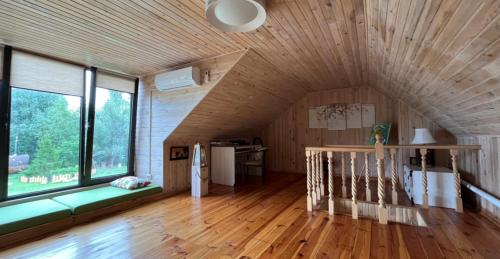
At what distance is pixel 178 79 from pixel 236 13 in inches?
75.3

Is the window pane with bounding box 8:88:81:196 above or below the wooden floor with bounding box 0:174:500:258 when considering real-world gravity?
above

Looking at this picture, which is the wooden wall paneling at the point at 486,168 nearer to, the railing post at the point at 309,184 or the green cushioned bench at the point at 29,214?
the railing post at the point at 309,184

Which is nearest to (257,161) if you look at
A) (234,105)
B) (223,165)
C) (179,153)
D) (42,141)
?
(223,165)

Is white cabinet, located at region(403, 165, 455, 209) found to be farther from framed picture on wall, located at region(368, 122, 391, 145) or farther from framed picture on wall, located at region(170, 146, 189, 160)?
framed picture on wall, located at region(170, 146, 189, 160)

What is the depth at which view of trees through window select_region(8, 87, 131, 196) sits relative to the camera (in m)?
2.91

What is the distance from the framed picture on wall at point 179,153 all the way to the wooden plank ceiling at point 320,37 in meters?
1.68

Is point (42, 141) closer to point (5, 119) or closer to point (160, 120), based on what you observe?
point (5, 119)

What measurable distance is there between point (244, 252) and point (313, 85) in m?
4.10

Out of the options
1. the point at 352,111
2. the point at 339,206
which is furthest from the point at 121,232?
the point at 352,111

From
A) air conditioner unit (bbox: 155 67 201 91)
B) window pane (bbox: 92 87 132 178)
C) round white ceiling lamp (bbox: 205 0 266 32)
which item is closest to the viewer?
round white ceiling lamp (bbox: 205 0 266 32)

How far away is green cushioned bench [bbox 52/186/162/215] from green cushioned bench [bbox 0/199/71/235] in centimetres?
10

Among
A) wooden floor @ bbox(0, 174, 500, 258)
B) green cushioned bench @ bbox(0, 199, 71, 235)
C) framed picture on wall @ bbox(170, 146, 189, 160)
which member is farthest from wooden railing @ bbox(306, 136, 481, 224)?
green cushioned bench @ bbox(0, 199, 71, 235)

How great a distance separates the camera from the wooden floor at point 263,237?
1.98 meters

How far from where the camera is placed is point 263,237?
2.31 metres
